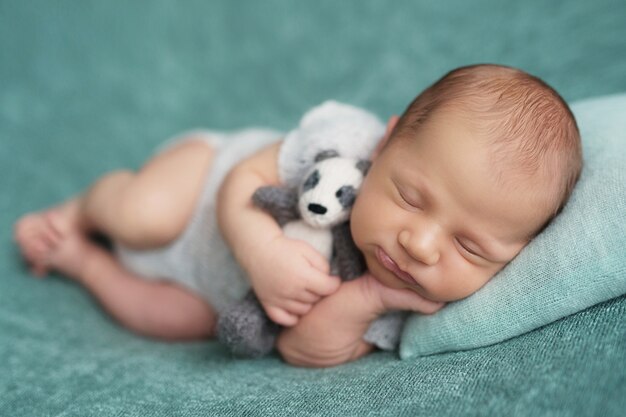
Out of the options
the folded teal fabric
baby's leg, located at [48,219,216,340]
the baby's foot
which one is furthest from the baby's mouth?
the baby's foot

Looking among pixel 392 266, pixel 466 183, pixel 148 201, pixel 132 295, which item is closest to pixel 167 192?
pixel 148 201

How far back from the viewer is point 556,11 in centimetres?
173

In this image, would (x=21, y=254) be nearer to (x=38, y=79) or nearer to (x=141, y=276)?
(x=141, y=276)

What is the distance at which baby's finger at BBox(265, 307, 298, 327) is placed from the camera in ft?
3.67

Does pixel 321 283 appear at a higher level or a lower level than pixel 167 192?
lower

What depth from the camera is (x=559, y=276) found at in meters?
0.99

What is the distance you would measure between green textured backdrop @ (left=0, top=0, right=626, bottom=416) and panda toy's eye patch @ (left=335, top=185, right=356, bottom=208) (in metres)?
0.27

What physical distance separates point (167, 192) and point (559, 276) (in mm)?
816

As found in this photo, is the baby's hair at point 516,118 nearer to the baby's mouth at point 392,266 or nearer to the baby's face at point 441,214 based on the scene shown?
the baby's face at point 441,214

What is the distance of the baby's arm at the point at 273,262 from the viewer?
3.57 feet

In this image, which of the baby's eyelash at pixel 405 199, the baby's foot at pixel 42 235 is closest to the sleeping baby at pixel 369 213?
the baby's eyelash at pixel 405 199

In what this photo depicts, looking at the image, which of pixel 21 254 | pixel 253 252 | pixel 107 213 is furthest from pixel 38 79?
pixel 253 252

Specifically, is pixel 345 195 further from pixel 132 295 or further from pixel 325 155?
pixel 132 295

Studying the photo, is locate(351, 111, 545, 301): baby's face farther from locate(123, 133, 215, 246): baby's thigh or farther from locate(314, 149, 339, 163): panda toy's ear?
locate(123, 133, 215, 246): baby's thigh
